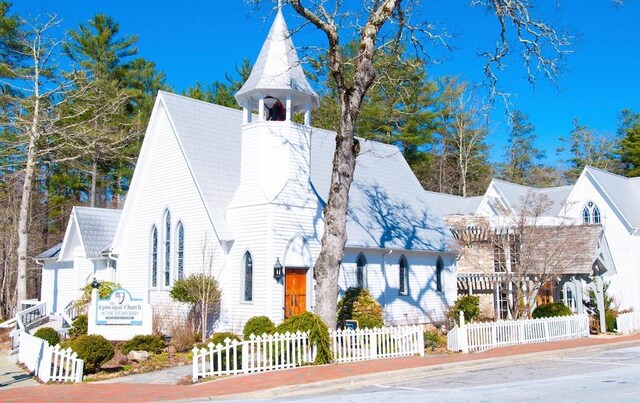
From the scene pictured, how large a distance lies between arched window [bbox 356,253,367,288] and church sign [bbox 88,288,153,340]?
9.13 metres

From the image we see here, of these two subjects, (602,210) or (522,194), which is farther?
(522,194)

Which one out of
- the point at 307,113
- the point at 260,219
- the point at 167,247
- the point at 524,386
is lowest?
the point at 524,386

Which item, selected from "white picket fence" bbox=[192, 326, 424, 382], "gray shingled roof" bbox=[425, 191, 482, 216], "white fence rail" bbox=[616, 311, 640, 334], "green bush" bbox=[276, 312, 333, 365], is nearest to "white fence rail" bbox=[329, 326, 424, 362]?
"white picket fence" bbox=[192, 326, 424, 382]

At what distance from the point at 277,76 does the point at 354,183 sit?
6.88 metres

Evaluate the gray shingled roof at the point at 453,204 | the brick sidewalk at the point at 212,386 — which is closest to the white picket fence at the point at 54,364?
the brick sidewalk at the point at 212,386

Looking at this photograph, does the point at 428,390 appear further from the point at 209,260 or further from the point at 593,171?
the point at 593,171

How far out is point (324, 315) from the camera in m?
18.6

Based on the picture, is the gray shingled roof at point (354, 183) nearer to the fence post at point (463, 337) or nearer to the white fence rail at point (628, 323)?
the fence post at point (463, 337)

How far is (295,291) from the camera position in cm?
2339

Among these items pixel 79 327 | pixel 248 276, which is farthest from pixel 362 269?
pixel 79 327

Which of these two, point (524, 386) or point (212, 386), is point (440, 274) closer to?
point (524, 386)

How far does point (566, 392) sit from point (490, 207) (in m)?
28.6

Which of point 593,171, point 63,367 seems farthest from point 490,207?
point 63,367

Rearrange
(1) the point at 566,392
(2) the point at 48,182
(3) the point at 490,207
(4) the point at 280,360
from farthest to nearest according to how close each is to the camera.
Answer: (2) the point at 48,182 < (3) the point at 490,207 < (4) the point at 280,360 < (1) the point at 566,392
